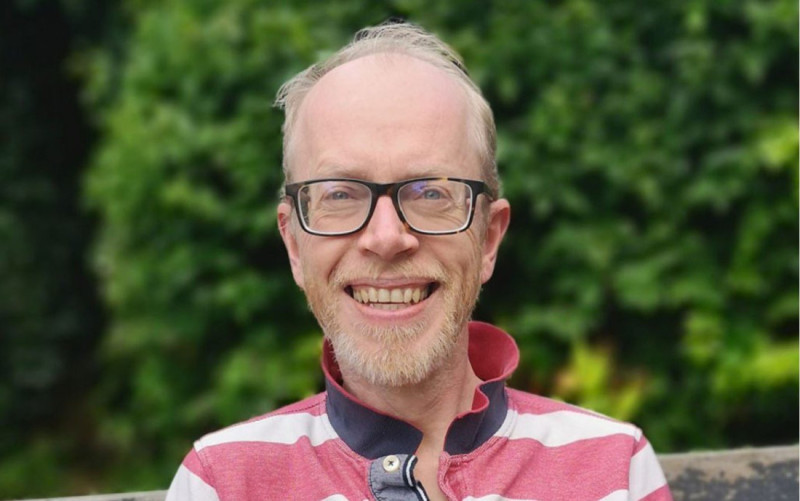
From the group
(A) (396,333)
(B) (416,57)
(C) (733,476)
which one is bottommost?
(C) (733,476)

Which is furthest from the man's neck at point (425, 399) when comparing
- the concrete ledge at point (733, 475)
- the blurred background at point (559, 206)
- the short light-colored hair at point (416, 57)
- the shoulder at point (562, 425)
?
the blurred background at point (559, 206)

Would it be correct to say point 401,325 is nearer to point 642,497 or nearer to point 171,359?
point 642,497

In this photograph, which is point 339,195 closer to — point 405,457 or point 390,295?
point 390,295

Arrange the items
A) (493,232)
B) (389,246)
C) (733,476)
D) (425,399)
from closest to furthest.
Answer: (389,246)
(425,399)
(493,232)
(733,476)

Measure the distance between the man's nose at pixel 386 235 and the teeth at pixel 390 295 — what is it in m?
0.06

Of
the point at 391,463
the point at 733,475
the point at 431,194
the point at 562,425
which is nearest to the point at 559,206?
the point at 733,475

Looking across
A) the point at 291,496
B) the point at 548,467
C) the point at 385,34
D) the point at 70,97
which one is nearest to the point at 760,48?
the point at 385,34

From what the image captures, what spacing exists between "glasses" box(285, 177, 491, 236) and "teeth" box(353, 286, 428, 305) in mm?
100

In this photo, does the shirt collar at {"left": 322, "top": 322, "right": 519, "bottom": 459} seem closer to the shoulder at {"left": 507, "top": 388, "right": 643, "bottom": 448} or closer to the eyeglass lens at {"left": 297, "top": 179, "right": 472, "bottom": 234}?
the shoulder at {"left": 507, "top": 388, "right": 643, "bottom": 448}

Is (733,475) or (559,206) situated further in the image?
(559,206)

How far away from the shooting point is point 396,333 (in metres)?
1.67

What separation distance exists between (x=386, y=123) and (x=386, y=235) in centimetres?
19

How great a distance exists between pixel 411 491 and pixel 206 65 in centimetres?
236

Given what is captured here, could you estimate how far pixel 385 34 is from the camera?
6.15 ft
